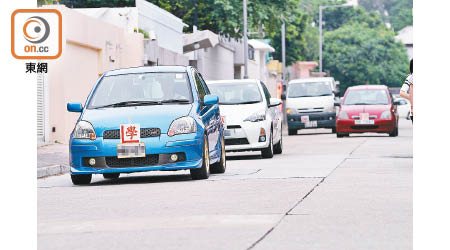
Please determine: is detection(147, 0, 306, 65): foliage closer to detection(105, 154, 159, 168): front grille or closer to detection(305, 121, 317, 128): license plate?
detection(305, 121, 317, 128): license plate

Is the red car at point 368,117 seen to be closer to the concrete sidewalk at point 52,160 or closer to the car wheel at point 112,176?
the concrete sidewalk at point 52,160

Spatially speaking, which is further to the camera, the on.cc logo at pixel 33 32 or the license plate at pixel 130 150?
the license plate at pixel 130 150

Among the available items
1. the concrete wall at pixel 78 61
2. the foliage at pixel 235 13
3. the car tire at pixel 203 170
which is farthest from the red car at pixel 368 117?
the car tire at pixel 203 170

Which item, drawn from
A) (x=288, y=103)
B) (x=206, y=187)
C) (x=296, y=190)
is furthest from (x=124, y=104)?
(x=288, y=103)

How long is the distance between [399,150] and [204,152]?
9.43 meters

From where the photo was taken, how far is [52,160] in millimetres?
20156

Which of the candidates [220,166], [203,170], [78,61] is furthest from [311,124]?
[203,170]

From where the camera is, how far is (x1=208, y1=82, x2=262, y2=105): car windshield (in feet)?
70.6

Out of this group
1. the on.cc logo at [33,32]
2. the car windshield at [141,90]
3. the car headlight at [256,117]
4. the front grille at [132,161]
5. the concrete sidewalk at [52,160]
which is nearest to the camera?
the on.cc logo at [33,32]

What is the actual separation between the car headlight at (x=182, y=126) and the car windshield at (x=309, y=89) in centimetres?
2342

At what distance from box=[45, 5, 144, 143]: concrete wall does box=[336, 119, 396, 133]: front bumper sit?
284 inches

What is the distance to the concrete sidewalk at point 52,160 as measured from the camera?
17.8m

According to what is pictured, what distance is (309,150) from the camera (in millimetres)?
24203
